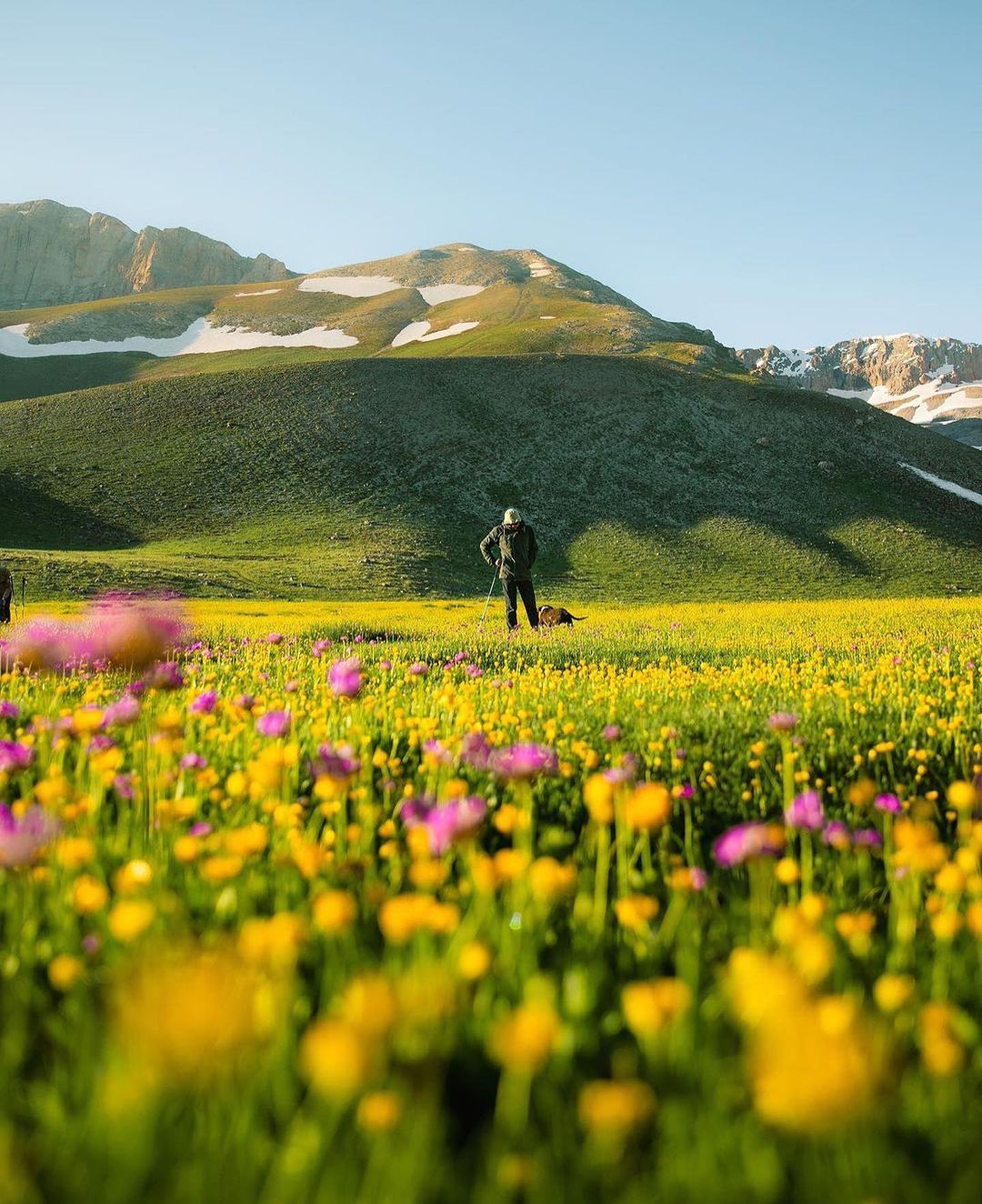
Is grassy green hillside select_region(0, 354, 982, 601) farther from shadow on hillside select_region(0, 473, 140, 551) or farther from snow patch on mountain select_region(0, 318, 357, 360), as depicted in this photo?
snow patch on mountain select_region(0, 318, 357, 360)

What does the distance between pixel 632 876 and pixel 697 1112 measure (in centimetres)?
136

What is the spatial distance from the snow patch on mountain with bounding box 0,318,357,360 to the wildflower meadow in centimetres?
13031

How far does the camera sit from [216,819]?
12.4 feet

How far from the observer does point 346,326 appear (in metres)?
138

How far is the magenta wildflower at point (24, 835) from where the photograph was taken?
2354mm

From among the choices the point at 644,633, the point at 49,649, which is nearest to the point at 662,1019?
the point at 49,649

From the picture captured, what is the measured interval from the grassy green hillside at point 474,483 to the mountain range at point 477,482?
20 cm

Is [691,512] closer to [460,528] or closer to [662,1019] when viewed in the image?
[460,528]

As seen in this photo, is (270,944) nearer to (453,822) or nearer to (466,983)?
(466,983)

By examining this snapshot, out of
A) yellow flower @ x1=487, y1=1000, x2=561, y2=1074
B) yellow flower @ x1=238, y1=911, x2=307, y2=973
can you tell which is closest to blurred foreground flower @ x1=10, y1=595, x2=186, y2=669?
yellow flower @ x1=238, y1=911, x2=307, y2=973

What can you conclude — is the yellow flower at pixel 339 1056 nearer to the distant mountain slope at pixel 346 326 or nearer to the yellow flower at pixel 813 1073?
the yellow flower at pixel 813 1073

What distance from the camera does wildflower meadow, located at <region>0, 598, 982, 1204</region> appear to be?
137cm

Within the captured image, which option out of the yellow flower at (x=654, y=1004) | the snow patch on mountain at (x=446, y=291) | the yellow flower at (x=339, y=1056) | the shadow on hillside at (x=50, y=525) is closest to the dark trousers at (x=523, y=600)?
the yellow flower at (x=654, y=1004)

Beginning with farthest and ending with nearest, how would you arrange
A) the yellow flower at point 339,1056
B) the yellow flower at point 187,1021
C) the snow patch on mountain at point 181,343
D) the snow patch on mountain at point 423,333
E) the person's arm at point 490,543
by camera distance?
the snow patch on mountain at point 181,343
the snow patch on mountain at point 423,333
the person's arm at point 490,543
the yellow flower at point 187,1021
the yellow flower at point 339,1056
